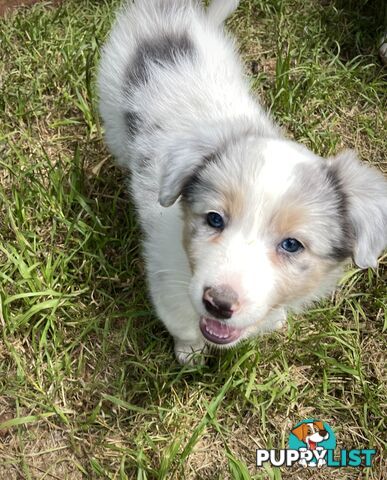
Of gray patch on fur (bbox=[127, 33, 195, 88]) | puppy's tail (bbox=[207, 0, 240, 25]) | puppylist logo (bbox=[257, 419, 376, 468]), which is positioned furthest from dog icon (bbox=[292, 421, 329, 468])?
puppy's tail (bbox=[207, 0, 240, 25])

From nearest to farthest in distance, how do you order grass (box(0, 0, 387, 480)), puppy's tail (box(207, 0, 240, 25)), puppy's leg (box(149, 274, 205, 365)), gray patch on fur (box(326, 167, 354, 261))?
gray patch on fur (box(326, 167, 354, 261)) < puppy's leg (box(149, 274, 205, 365)) < grass (box(0, 0, 387, 480)) < puppy's tail (box(207, 0, 240, 25))

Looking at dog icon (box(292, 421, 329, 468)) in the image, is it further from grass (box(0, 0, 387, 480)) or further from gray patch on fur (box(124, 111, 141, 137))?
gray patch on fur (box(124, 111, 141, 137))

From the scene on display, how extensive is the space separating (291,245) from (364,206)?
0.35 metres

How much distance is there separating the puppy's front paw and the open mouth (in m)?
0.68

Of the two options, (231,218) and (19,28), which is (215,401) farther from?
(19,28)

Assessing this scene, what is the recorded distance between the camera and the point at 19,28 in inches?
165

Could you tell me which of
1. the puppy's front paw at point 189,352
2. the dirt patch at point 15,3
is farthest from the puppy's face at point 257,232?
the dirt patch at point 15,3

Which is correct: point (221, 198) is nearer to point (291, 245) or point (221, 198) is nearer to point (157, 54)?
point (291, 245)

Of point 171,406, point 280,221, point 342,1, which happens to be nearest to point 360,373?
point 171,406

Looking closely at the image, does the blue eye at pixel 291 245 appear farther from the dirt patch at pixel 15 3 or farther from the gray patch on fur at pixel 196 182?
the dirt patch at pixel 15 3

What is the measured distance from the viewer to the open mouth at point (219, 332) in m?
2.31

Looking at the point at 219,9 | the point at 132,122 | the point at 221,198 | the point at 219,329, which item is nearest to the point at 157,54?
the point at 132,122

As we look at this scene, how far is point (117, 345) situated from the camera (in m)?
3.17

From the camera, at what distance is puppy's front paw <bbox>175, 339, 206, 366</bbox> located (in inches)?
118
